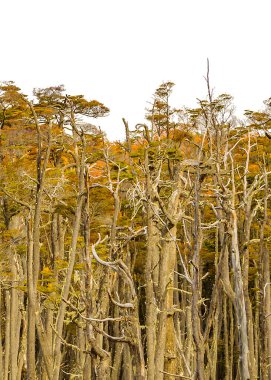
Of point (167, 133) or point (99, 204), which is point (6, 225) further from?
point (167, 133)

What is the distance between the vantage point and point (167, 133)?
23.6 metres

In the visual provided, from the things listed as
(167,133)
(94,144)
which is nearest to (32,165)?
(94,144)

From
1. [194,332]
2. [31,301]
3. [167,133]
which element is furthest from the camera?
[167,133]

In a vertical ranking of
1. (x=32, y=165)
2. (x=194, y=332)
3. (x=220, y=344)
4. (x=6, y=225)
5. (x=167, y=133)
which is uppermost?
(x=167, y=133)

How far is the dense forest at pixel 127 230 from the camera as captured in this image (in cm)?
950

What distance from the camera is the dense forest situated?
31.2ft

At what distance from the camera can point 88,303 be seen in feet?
32.4

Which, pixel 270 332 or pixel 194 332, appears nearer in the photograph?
pixel 194 332

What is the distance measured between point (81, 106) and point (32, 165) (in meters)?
3.17

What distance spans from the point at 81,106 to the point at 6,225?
5.49 meters

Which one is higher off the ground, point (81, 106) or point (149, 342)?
point (81, 106)

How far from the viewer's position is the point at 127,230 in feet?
69.4

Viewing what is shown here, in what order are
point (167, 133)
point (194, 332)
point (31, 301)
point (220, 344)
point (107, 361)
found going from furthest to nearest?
point (220, 344) → point (167, 133) → point (31, 301) → point (107, 361) → point (194, 332)

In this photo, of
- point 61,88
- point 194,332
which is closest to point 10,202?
point 61,88
